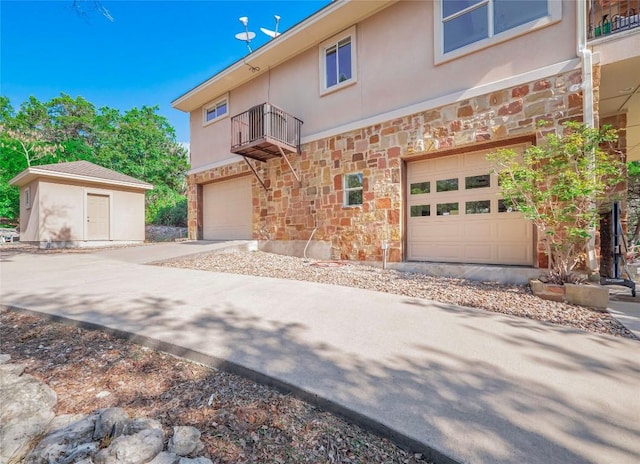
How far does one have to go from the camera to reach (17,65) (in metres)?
13.2

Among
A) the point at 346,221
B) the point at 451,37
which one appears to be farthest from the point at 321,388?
the point at 451,37

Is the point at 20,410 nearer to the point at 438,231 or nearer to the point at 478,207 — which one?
the point at 438,231

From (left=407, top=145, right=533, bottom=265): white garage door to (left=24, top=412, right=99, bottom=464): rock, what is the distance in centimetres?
581

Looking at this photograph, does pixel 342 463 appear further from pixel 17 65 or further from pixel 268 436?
pixel 17 65

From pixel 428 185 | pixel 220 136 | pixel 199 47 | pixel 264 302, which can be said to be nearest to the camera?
pixel 264 302

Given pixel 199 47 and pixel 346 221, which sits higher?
Answer: pixel 199 47

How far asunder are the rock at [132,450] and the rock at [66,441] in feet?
0.39

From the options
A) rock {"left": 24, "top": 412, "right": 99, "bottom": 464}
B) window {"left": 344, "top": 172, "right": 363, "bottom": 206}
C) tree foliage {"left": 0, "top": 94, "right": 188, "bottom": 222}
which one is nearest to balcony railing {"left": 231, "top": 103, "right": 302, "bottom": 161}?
window {"left": 344, "top": 172, "right": 363, "bottom": 206}

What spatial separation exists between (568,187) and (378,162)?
11.3ft

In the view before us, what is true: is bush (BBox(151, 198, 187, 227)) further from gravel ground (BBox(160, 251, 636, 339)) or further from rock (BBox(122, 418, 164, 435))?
rock (BBox(122, 418, 164, 435))

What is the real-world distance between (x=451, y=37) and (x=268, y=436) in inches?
275

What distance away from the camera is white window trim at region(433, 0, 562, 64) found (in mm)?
4562

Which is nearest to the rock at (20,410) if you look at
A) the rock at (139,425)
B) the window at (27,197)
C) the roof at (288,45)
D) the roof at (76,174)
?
the rock at (139,425)

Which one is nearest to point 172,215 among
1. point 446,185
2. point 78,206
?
point 78,206
